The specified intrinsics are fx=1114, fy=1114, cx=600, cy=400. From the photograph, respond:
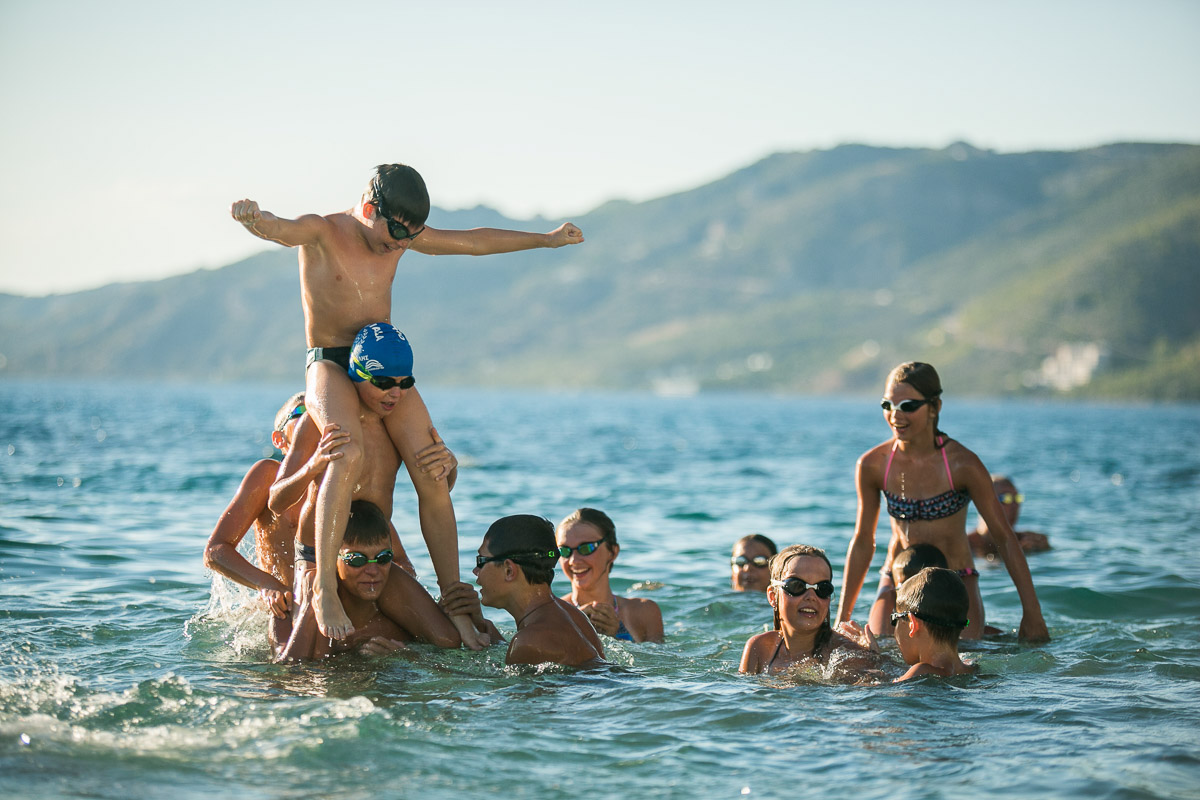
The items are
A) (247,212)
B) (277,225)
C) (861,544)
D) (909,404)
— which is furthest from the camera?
(861,544)

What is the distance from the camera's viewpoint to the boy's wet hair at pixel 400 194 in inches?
301

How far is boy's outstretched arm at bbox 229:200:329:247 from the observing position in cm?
706

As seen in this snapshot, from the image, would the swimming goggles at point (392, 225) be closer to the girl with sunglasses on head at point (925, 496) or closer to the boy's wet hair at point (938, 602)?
the girl with sunglasses on head at point (925, 496)

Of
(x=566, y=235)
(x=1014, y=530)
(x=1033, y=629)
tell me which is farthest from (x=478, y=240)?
(x=1014, y=530)

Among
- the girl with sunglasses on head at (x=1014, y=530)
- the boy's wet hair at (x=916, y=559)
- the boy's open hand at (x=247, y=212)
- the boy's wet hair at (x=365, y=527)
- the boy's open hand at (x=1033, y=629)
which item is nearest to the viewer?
the boy's open hand at (x=247, y=212)

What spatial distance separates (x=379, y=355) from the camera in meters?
7.70

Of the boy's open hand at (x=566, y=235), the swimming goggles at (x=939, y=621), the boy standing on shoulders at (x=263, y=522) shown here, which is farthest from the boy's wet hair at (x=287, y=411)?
the swimming goggles at (x=939, y=621)

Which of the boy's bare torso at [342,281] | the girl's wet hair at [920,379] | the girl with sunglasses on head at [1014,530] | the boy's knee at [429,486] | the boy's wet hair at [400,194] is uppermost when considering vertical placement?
the boy's wet hair at [400,194]

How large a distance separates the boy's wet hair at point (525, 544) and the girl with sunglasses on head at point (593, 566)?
1444 millimetres

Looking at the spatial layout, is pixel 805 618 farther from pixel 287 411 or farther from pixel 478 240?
pixel 287 411

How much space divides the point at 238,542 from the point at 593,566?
295 cm

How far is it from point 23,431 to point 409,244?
1807 inches

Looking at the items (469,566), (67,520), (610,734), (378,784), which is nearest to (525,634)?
(610,734)

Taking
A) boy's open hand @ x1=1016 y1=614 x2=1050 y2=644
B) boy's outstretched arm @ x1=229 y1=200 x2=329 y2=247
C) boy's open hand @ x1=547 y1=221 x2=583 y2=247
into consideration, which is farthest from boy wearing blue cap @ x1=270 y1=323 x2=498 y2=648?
boy's open hand @ x1=1016 y1=614 x2=1050 y2=644
